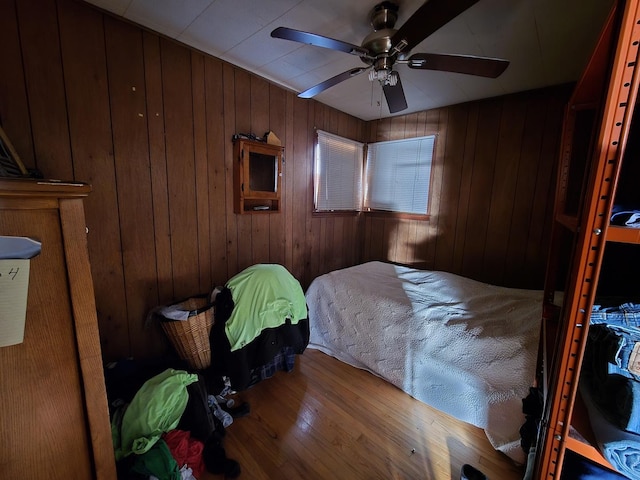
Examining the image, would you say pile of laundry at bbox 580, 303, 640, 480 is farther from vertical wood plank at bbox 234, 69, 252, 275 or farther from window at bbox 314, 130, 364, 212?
window at bbox 314, 130, 364, 212

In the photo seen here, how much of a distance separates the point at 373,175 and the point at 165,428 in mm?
3194

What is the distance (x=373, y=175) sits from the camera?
3400 mm

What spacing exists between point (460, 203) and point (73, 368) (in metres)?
3.12

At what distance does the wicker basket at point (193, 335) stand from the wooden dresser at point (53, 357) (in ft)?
2.61

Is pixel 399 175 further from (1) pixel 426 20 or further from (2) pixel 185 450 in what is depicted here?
(2) pixel 185 450

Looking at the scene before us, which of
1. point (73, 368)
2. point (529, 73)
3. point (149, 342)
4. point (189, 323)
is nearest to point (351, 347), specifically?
point (189, 323)

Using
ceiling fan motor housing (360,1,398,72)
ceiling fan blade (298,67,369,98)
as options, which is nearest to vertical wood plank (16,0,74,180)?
ceiling fan blade (298,67,369,98)

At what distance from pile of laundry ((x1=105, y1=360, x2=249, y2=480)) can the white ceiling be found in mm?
2129

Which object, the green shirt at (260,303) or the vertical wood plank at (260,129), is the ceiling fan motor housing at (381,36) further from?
the green shirt at (260,303)

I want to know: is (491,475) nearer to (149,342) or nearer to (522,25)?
(149,342)

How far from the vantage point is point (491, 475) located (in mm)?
1264

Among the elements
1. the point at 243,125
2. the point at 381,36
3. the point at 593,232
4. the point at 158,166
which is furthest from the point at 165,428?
the point at 381,36

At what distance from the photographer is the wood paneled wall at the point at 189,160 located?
1395 mm

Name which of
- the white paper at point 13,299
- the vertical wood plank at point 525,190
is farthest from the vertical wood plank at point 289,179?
the vertical wood plank at point 525,190
